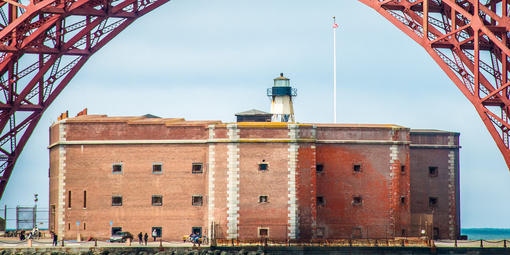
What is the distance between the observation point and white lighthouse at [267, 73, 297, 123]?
79.6m

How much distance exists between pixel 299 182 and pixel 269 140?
3223 mm

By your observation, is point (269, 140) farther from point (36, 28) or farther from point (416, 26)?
point (36, 28)

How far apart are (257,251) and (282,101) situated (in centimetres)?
1965

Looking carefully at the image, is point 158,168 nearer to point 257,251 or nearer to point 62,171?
point 62,171

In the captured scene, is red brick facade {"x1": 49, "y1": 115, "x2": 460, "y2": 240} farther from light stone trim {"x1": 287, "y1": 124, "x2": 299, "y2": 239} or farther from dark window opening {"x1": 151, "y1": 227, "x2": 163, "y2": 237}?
light stone trim {"x1": 287, "y1": 124, "x2": 299, "y2": 239}

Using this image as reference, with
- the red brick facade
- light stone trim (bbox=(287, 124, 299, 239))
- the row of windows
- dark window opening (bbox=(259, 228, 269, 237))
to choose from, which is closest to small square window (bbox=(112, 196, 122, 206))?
the red brick facade

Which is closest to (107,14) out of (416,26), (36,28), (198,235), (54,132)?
(36,28)

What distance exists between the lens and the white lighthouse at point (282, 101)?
3132 inches

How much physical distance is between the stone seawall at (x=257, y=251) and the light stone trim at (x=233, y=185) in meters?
2.47

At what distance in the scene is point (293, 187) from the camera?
217 ft

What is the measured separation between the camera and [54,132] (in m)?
71.6

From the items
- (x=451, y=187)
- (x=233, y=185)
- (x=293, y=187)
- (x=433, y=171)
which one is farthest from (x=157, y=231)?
(x=451, y=187)

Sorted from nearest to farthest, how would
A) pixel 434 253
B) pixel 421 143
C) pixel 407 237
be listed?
1. pixel 434 253
2. pixel 407 237
3. pixel 421 143

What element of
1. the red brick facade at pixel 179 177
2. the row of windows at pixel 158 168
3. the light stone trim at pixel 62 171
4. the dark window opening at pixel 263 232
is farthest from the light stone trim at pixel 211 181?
the light stone trim at pixel 62 171
